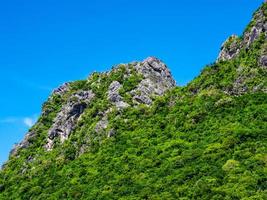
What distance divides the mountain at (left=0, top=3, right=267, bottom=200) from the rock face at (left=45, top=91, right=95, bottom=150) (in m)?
0.22

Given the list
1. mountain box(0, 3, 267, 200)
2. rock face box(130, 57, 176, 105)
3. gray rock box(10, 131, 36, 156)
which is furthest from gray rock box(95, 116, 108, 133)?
gray rock box(10, 131, 36, 156)

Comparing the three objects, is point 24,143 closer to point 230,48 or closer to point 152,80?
point 152,80

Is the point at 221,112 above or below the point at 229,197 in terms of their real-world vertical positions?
above

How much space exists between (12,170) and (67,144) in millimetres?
14974

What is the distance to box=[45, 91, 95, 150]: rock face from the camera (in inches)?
4386

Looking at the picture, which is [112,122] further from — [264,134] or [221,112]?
[264,134]

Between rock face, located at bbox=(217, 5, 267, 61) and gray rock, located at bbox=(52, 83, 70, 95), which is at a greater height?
gray rock, located at bbox=(52, 83, 70, 95)

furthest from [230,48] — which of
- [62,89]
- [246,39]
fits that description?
[62,89]

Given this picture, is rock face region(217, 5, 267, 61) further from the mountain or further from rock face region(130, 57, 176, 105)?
rock face region(130, 57, 176, 105)

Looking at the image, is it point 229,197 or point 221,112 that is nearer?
point 229,197

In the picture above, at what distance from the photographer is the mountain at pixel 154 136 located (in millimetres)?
70062

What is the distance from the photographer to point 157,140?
291 feet

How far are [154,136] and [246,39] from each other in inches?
996

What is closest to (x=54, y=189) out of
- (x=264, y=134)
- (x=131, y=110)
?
(x=131, y=110)
